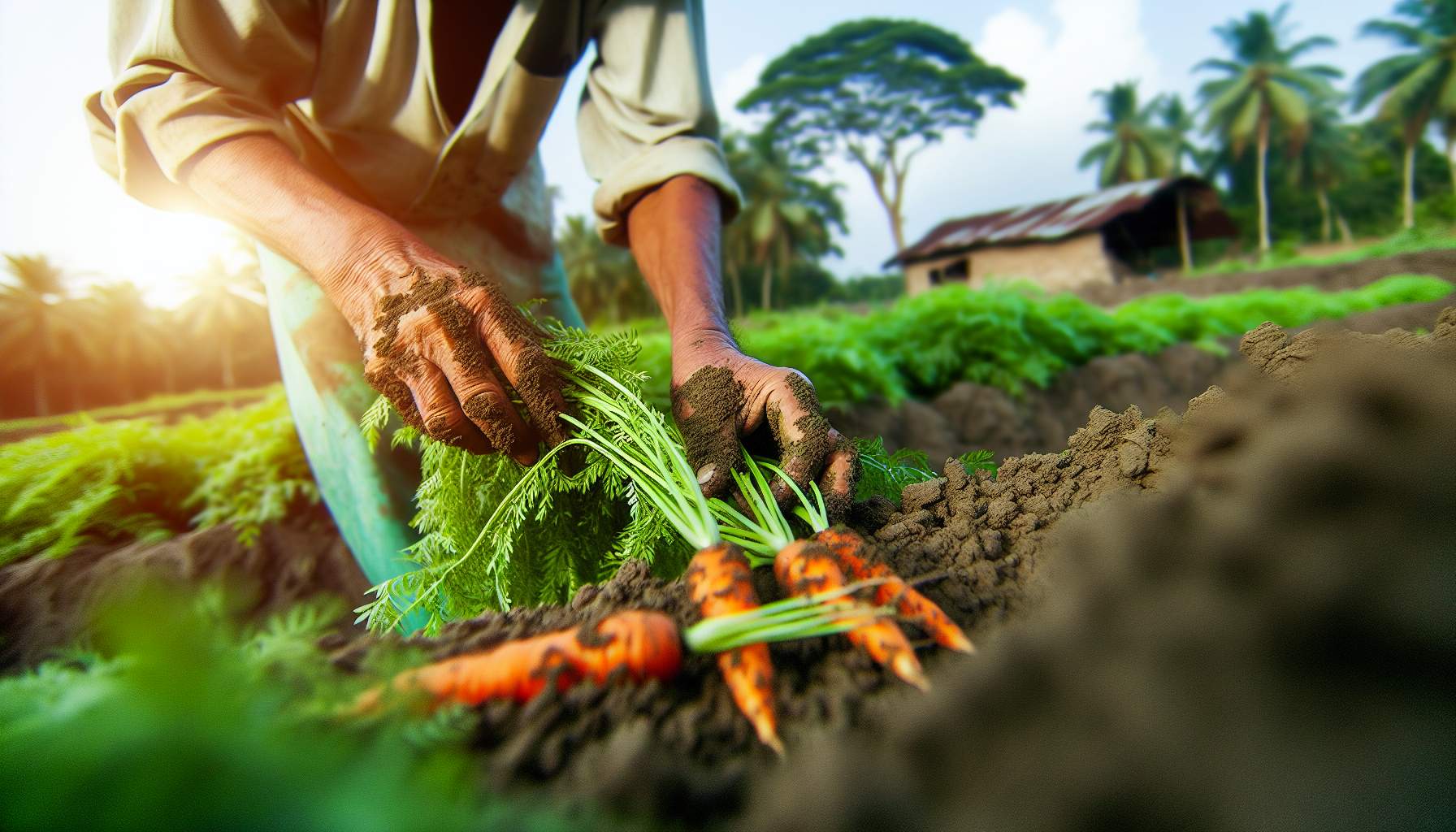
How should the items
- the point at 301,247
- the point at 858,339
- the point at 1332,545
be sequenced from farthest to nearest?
the point at 858,339
the point at 301,247
the point at 1332,545

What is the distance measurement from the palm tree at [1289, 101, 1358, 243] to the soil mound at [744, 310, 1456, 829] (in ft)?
164

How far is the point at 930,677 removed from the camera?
847 millimetres

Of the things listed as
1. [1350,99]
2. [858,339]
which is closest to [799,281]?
[1350,99]

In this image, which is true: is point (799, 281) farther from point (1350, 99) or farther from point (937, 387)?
point (937, 387)

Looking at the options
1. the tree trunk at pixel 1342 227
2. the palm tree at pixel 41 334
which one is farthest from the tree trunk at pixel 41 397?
the tree trunk at pixel 1342 227

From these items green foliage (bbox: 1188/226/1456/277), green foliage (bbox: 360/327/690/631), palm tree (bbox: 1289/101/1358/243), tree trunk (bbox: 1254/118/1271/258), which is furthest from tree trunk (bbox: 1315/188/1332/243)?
green foliage (bbox: 360/327/690/631)

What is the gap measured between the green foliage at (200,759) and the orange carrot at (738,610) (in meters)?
0.26

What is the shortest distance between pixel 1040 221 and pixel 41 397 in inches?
977

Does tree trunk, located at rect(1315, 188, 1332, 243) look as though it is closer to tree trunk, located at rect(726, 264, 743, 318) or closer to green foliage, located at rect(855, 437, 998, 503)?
tree trunk, located at rect(726, 264, 743, 318)

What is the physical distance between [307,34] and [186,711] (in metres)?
2.00

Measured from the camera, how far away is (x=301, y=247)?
1547mm

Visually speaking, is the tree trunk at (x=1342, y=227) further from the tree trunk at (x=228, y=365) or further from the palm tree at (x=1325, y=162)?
the tree trunk at (x=228, y=365)

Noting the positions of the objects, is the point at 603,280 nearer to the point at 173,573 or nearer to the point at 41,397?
the point at 41,397

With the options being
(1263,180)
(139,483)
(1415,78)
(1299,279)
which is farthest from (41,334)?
(1415,78)
